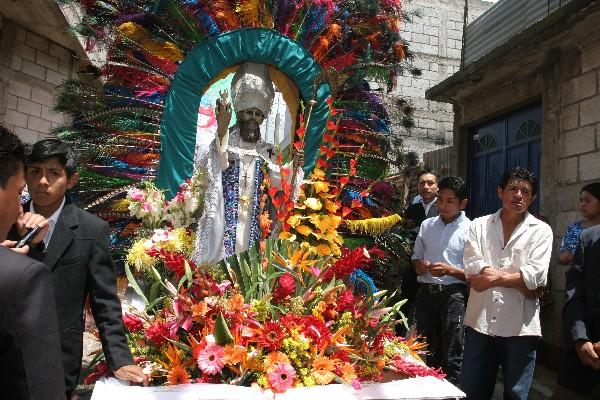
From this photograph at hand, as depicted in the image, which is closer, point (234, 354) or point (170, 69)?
point (234, 354)

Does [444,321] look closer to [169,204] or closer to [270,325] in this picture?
[169,204]

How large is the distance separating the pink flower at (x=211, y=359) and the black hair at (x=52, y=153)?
0.95 meters

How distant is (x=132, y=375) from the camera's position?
63.2 inches

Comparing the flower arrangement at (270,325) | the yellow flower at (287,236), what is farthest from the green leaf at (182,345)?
the yellow flower at (287,236)

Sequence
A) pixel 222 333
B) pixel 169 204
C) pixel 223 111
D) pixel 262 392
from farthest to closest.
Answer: pixel 223 111
pixel 169 204
pixel 222 333
pixel 262 392

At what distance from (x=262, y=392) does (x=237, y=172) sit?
2.35m

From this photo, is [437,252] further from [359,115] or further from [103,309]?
[103,309]

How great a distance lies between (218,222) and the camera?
352cm

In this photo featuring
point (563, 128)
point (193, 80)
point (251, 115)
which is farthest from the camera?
point (563, 128)

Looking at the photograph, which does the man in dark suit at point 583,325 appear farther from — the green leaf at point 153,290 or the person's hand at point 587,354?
the green leaf at point 153,290

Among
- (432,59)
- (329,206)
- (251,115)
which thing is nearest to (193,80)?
(251,115)

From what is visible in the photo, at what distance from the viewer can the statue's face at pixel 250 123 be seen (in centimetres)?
388

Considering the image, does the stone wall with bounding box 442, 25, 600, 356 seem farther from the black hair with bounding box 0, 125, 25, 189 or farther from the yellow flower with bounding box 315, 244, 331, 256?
the black hair with bounding box 0, 125, 25, 189

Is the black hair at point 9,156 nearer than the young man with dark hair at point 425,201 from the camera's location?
Yes
